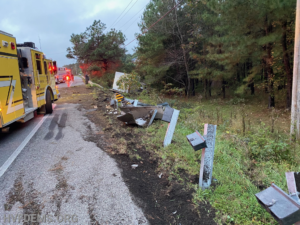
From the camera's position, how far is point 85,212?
114 inches

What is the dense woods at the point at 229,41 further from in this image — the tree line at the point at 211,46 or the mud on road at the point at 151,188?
the mud on road at the point at 151,188

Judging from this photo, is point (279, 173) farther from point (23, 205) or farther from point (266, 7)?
point (266, 7)

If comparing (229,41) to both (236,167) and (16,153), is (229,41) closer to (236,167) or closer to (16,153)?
(236,167)

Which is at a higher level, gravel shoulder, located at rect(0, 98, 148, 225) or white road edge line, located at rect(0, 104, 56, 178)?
white road edge line, located at rect(0, 104, 56, 178)

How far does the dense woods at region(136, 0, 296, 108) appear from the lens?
41.5 feet

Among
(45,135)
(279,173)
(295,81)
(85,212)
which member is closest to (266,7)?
(295,81)

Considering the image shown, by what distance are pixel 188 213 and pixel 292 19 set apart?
13391mm

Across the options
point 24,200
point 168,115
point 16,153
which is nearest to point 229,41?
point 168,115

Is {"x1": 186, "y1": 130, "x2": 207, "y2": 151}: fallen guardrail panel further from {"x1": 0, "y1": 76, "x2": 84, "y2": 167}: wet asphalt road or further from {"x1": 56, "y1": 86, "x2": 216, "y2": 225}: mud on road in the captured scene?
{"x1": 0, "y1": 76, "x2": 84, "y2": 167}: wet asphalt road

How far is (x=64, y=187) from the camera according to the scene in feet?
11.6

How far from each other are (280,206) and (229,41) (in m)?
14.7

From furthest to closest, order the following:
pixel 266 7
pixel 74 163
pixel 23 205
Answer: pixel 266 7 → pixel 74 163 → pixel 23 205

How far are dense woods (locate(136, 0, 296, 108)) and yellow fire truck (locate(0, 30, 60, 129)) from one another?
770cm

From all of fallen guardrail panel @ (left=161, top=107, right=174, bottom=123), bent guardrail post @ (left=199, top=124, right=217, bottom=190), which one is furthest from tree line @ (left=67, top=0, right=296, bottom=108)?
bent guardrail post @ (left=199, top=124, right=217, bottom=190)
